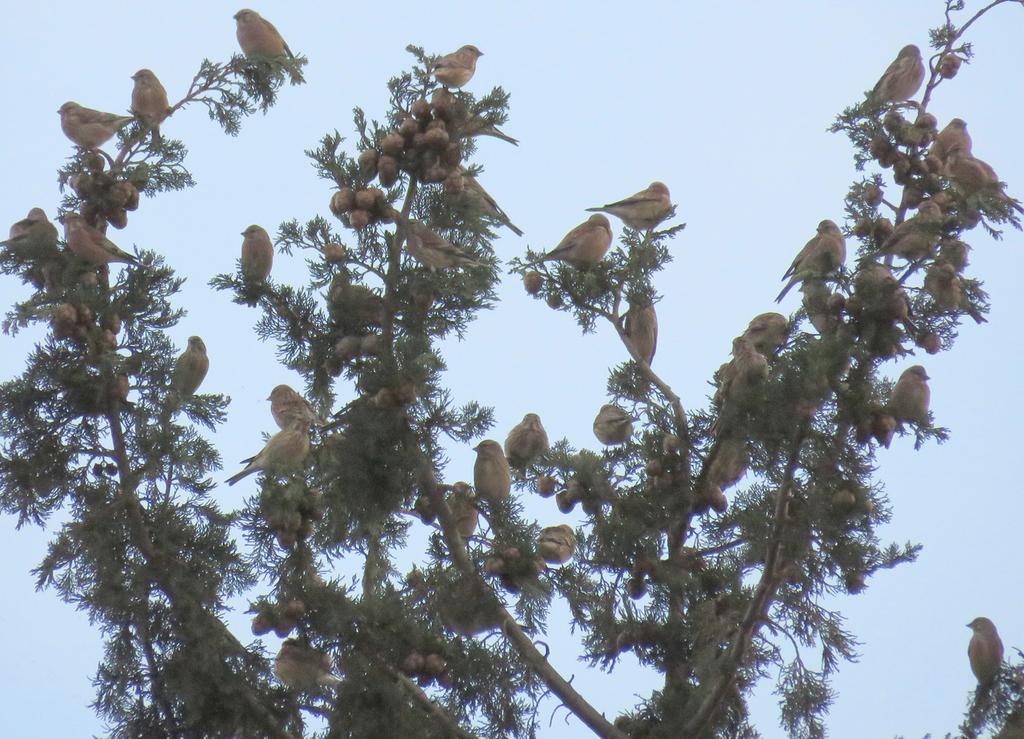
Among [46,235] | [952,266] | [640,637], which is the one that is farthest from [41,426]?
[952,266]

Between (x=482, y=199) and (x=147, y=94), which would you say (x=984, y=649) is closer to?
(x=482, y=199)

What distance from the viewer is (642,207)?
18.6 feet

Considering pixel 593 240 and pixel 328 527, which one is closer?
pixel 328 527

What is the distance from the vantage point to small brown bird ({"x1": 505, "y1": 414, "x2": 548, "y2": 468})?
4691 millimetres

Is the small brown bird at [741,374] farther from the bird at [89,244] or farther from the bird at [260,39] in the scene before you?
the bird at [260,39]

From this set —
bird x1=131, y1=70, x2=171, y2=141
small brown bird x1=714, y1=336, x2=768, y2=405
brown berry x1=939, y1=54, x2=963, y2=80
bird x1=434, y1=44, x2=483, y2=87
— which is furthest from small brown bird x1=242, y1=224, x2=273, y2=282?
brown berry x1=939, y1=54, x2=963, y2=80

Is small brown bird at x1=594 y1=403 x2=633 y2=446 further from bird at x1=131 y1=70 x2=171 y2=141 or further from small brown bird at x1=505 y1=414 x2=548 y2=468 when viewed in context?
bird at x1=131 y1=70 x2=171 y2=141

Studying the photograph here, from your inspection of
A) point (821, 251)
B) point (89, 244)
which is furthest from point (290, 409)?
point (821, 251)

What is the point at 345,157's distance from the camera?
4.13m

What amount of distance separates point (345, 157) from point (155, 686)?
1.69m

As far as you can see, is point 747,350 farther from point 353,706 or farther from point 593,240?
point 353,706

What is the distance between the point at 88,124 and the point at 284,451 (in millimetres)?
2081

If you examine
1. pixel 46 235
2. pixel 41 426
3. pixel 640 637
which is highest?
pixel 46 235

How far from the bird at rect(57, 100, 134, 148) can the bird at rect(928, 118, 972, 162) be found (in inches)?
129
